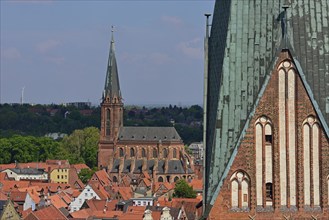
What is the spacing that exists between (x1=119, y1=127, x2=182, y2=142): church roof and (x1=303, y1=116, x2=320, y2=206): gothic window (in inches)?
5948

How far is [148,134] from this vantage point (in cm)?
17438

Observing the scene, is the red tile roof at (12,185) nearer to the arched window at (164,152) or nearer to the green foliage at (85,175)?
the green foliage at (85,175)

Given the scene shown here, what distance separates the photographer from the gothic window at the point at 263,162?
2020cm

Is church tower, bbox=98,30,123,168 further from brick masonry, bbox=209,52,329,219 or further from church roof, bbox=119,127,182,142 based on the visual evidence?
brick masonry, bbox=209,52,329,219

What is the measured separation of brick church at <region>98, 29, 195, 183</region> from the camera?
534ft

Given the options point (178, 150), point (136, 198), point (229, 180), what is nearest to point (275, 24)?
point (229, 180)

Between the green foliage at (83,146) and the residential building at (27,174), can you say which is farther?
the green foliage at (83,146)

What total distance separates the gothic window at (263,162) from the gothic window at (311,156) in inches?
32.0

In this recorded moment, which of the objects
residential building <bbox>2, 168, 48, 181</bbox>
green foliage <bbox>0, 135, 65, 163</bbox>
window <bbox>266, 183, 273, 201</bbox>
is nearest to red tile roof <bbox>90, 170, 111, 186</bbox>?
residential building <bbox>2, 168, 48, 181</bbox>

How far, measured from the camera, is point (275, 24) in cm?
2067

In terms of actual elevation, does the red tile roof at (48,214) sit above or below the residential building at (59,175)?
below

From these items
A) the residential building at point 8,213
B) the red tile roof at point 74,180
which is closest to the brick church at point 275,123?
the residential building at point 8,213

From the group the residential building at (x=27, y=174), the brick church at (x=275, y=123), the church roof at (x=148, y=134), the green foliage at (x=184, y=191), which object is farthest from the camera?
the church roof at (x=148, y=134)

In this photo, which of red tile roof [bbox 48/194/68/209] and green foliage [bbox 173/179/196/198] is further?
green foliage [bbox 173/179/196/198]
